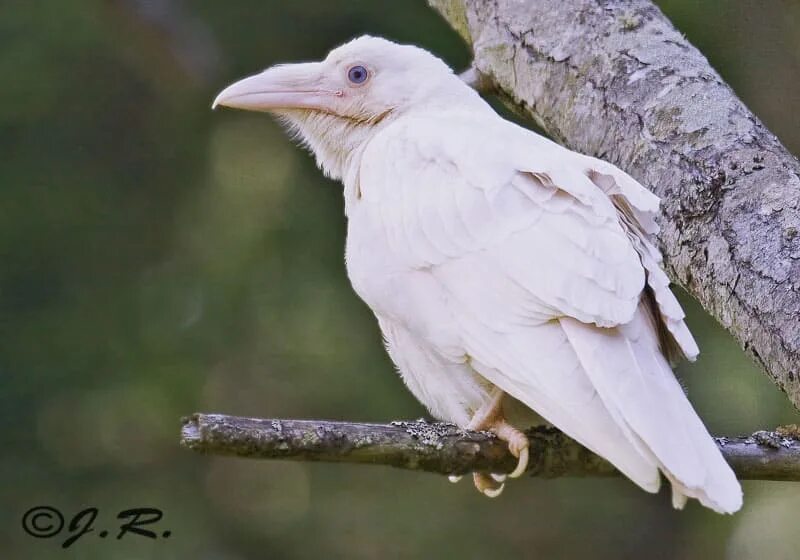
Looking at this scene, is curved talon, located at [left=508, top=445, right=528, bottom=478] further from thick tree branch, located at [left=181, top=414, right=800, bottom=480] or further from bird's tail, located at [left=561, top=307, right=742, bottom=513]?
bird's tail, located at [left=561, top=307, right=742, bottom=513]

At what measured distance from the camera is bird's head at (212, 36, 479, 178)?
3398 mm

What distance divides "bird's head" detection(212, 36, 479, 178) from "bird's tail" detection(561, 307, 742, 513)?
45.3 inches

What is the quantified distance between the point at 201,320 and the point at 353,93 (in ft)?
8.16

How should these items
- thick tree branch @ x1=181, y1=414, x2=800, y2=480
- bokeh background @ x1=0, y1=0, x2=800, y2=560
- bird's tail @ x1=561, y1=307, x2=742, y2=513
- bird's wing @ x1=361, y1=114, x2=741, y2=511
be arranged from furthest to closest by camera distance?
1. bokeh background @ x1=0, y1=0, x2=800, y2=560
2. bird's wing @ x1=361, y1=114, x2=741, y2=511
3. bird's tail @ x1=561, y1=307, x2=742, y2=513
4. thick tree branch @ x1=181, y1=414, x2=800, y2=480

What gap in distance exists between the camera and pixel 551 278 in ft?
8.05

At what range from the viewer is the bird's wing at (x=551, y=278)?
7.31ft

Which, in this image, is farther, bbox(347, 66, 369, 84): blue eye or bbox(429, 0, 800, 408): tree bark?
bbox(347, 66, 369, 84): blue eye

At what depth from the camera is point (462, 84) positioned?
3.46 metres

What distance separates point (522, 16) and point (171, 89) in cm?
266

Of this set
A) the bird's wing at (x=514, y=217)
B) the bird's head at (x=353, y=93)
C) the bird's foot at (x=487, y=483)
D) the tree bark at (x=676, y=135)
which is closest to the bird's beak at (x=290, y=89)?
the bird's head at (x=353, y=93)

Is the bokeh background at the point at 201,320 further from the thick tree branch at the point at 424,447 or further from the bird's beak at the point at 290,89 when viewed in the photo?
the thick tree branch at the point at 424,447

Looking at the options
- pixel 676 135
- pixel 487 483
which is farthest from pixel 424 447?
pixel 676 135

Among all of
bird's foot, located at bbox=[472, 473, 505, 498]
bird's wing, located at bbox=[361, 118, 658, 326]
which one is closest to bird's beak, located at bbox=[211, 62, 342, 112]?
bird's wing, located at bbox=[361, 118, 658, 326]

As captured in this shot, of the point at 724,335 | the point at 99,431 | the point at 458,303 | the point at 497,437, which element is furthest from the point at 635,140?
the point at 99,431
